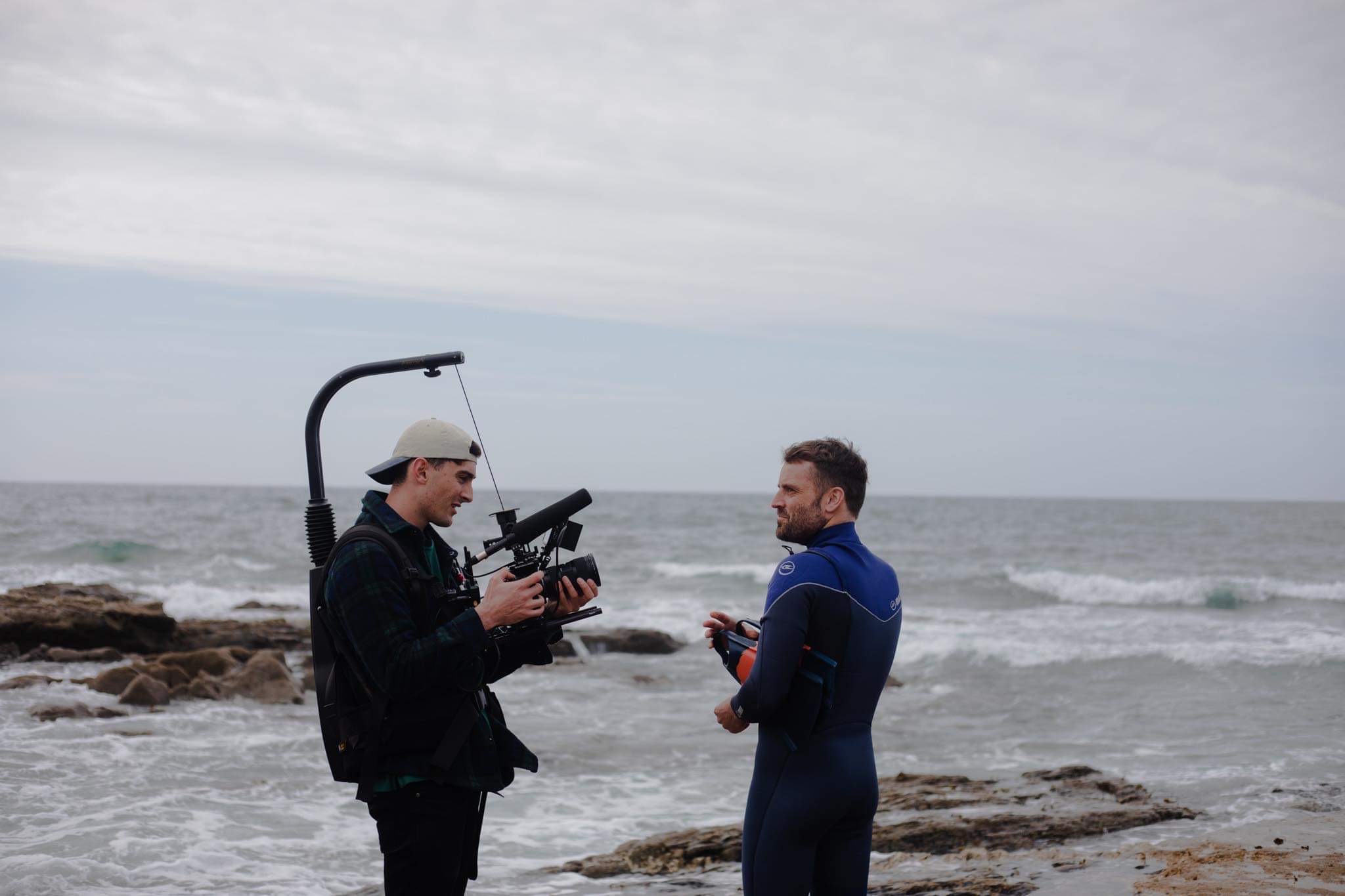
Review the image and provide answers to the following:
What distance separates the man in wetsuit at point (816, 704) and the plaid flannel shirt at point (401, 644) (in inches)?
32.3

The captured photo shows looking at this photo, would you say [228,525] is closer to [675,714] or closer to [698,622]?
[698,622]

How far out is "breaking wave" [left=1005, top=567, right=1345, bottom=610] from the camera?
26328 mm

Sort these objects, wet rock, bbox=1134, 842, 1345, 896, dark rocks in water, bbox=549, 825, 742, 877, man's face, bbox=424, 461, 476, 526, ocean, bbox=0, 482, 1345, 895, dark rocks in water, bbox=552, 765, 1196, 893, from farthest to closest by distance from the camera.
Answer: ocean, bbox=0, 482, 1345, 895 < dark rocks in water, bbox=552, 765, 1196, 893 < dark rocks in water, bbox=549, 825, 742, 877 < wet rock, bbox=1134, 842, 1345, 896 < man's face, bbox=424, 461, 476, 526

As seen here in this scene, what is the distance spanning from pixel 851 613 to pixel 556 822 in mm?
5557

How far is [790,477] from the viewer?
3.68m

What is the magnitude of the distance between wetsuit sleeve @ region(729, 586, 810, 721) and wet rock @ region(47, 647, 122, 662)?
14.0 meters

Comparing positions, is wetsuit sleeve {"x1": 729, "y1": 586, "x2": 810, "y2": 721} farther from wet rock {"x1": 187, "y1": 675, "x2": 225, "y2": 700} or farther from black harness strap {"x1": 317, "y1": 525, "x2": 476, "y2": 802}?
wet rock {"x1": 187, "y1": 675, "x2": 225, "y2": 700}

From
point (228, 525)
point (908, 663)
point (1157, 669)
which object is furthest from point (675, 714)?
point (228, 525)

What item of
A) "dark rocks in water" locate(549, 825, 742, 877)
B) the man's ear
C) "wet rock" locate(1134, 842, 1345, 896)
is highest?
the man's ear

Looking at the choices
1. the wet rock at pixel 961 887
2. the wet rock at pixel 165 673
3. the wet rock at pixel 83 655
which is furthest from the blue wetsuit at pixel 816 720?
the wet rock at pixel 83 655

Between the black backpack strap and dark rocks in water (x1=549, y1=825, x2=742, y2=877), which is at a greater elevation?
the black backpack strap

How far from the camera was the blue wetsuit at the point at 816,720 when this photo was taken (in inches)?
133

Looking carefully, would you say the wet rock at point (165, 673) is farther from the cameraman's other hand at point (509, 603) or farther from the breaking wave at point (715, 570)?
the breaking wave at point (715, 570)

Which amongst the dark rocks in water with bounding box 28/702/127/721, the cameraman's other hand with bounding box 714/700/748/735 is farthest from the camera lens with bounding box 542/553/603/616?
the dark rocks in water with bounding box 28/702/127/721
